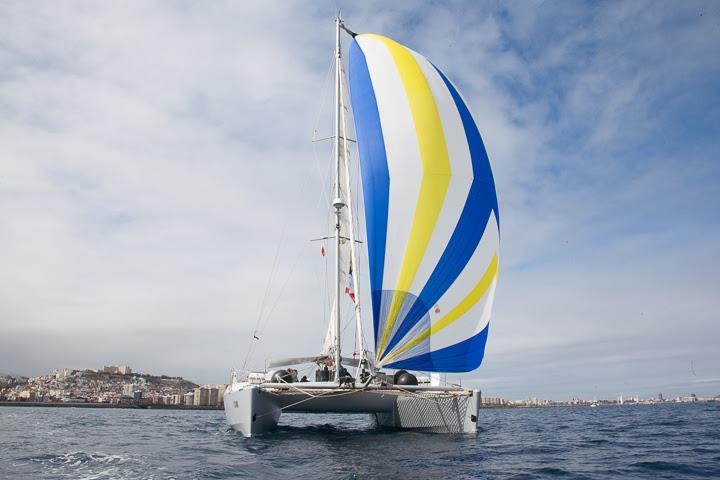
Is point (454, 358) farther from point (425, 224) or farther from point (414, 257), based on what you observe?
point (425, 224)

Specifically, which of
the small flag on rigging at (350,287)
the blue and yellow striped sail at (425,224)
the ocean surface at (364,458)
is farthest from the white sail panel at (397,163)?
the small flag on rigging at (350,287)

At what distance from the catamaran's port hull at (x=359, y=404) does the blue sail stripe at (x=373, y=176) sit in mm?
2110

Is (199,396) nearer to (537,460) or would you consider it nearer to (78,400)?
(78,400)

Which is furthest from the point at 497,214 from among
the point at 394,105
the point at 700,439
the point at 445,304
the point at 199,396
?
the point at 199,396

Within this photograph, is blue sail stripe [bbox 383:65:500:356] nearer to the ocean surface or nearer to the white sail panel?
the white sail panel

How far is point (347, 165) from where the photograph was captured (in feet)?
47.6

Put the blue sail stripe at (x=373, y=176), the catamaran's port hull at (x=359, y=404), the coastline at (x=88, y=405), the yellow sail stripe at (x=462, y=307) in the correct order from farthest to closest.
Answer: the coastline at (x=88, y=405) < the catamaran's port hull at (x=359, y=404) < the blue sail stripe at (x=373, y=176) < the yellow sail stripe at (x=462, y=307)

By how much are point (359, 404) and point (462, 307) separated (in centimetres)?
363

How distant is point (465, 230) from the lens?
1167cm

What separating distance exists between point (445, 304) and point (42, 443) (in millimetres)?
10248

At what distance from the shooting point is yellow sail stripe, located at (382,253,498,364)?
11031 mm

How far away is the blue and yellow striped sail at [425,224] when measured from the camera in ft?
36.3

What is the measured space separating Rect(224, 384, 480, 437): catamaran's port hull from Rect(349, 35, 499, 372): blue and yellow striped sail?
118 cm

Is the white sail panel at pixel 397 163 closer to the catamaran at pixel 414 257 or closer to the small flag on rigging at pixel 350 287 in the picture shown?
the catamaran at pixel 414 257
